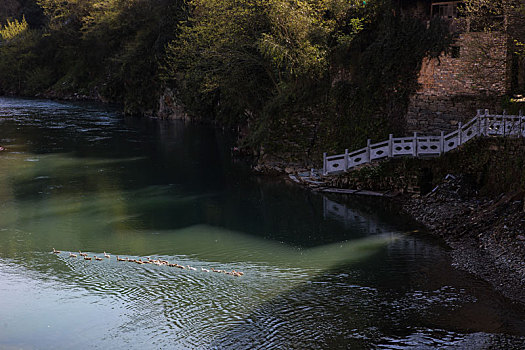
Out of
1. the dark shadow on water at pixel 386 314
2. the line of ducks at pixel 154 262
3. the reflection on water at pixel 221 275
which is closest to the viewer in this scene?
the dark shadow on water at pixel 386 314

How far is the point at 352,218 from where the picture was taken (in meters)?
26.5

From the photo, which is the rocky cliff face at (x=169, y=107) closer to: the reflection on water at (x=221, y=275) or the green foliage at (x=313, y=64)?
the green foliage at (x=313, y=64)

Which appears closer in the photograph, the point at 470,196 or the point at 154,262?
the point at 154,262

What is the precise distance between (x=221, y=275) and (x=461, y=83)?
53.2ft

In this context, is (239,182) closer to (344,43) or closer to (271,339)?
(344,43)

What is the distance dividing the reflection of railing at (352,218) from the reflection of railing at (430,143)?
2609 mm

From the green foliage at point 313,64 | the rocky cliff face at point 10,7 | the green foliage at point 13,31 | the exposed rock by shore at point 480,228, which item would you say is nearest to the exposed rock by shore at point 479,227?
the exposed rock by shore at point 480,228

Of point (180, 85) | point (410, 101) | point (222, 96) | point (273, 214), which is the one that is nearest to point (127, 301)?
point (273, 214)

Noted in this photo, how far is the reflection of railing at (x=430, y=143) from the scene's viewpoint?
25516mm

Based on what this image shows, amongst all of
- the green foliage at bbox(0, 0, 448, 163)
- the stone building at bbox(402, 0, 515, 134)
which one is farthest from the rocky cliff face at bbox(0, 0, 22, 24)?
the stone building at bbox(402, 0, 515, 134)

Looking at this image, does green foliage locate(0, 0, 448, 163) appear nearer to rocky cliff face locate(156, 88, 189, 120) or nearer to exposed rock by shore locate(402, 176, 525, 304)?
exposed rock by shore locate(402, 176, 525, 304)

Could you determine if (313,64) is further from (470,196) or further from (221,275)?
(221,275)

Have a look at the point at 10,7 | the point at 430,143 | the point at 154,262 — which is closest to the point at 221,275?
the point at 154,262

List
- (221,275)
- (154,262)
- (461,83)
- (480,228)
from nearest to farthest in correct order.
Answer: (221,275)
(154,262)
(480,228)
(461,83)
